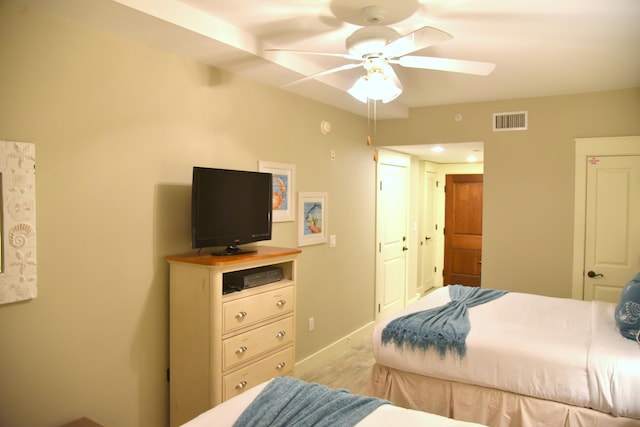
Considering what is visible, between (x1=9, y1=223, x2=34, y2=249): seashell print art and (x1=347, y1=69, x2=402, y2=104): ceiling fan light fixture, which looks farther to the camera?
(x1=347, y1=69, x2=402, y2=104): ceiling fan light fixture

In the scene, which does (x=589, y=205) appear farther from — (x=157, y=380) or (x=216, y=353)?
(x=157, y=380)

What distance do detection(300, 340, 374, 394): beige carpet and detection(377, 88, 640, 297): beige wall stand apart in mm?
1533

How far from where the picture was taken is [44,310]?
219 cm

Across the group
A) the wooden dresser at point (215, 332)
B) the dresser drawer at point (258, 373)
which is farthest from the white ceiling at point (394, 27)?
the dresser drawer at point (258, 373)

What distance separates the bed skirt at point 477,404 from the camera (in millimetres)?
2309

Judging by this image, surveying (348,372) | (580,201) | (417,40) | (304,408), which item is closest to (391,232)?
(348,372)

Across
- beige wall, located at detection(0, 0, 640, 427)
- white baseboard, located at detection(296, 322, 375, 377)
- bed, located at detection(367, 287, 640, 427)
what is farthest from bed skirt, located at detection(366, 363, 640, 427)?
→ beige wall, located at detection(0, 0, 640, 427)

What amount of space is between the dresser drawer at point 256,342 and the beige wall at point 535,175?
2.55 metres

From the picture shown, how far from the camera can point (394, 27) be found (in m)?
2.62

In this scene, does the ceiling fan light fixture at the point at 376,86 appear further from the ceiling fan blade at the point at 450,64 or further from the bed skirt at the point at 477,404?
the bed skirt at the point at 477,404

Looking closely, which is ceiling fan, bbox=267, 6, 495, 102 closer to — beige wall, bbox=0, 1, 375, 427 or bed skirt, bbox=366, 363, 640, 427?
beige wall, bbox=0, 1, 375, 427

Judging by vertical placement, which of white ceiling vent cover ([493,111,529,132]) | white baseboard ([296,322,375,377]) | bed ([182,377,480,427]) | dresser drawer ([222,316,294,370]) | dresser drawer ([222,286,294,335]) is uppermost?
white ceiling vent cover ([493,111,529,132])

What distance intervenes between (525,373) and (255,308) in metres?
1.63

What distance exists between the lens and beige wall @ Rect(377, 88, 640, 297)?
4121 mm
